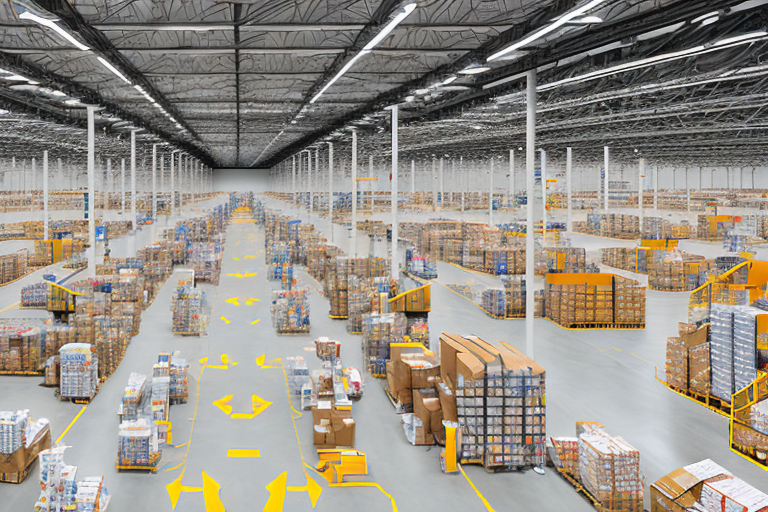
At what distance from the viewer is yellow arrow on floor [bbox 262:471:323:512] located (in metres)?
6.69

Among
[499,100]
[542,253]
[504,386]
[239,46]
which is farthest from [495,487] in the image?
[542,253]

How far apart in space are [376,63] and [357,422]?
6.86 m

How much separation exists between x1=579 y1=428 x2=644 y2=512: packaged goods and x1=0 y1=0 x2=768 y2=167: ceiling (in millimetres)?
4920

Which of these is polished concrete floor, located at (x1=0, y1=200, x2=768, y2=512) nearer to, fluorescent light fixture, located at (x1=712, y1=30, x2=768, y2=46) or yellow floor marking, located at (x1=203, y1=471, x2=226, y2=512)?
yellow floor marking, located at (x1=203, y1=471, x2=226, y2=512)

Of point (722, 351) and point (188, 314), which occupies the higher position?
point (188, 314)

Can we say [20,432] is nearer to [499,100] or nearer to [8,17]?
[8,17]

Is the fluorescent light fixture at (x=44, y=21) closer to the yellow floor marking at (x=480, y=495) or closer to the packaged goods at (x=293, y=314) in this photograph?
the packaged goods at (x=293, y=314)

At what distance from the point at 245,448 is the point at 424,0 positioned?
20.1 feet

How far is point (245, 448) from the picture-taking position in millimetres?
8156

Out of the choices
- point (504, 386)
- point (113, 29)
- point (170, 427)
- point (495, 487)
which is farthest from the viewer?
point (113, 29)

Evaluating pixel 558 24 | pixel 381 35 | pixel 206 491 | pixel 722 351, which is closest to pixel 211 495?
pixel 206 491

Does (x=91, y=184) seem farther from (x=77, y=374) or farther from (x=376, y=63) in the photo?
(x=376, y=63)

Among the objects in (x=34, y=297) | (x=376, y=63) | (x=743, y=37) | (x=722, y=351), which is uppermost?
(x=376, y=63)

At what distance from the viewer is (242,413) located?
9.45 meters
